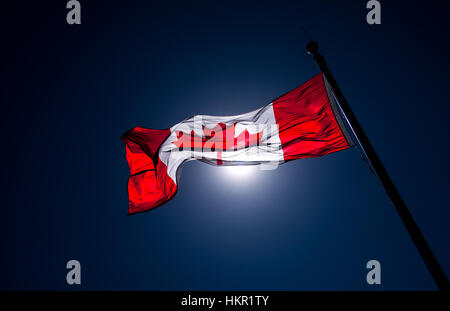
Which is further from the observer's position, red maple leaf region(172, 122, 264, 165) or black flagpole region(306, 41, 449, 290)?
red maple leaf region(172, 122, 264, 165)

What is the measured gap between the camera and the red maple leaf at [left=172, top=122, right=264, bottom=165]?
21.3ft

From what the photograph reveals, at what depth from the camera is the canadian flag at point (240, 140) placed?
231 inches

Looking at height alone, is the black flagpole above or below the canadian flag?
below

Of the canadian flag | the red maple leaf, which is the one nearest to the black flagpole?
the canadian flag

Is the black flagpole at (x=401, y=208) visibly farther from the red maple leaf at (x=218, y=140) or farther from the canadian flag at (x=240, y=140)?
the red maple leaf at (x=218, y=140)

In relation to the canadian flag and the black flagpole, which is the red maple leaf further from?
the black flagpole

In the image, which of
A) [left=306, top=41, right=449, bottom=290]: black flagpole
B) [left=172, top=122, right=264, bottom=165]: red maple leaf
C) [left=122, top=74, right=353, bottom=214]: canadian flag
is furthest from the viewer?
[left=172, top=122, right=264, bottom=165]: red maple leaf

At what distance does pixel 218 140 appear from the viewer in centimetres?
679

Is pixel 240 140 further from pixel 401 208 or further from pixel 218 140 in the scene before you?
pixel 401 208

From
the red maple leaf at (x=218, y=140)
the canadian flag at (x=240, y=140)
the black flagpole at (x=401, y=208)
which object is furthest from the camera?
the red maple leaf at (x=218, y=140)

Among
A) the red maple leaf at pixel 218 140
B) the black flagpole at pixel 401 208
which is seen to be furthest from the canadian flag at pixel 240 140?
the black flagpole at pixel 401 208

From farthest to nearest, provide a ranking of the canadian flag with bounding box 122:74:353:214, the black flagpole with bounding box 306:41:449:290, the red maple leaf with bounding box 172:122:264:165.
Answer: the red maple leaf with bounding box 172:122:264:165
the canadian flag with bounding box 122:74:353:214
the black flagpole with bounding box 306:41:449:290
